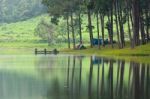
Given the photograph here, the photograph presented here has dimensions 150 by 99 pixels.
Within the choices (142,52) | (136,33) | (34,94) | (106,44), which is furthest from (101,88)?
(106,44)

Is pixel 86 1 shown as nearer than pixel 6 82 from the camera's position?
No

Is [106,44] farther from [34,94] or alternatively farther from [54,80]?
[34,94]

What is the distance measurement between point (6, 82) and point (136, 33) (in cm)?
5108

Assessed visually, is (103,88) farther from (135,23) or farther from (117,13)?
(117,13)

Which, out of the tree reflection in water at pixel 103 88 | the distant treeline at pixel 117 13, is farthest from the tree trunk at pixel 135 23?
the tree reflection in water at pixel 103 88

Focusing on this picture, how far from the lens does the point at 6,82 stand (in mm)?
31828

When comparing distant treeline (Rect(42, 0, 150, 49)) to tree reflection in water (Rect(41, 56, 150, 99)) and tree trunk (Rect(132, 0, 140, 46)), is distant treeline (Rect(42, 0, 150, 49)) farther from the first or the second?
tree reflection in water (Rect(41, 56, 150, 99))

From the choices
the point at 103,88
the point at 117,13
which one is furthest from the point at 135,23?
the point at 103,88

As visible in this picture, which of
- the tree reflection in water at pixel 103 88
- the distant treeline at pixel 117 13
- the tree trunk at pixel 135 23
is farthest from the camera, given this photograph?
the distant treeline at pixel 117 13

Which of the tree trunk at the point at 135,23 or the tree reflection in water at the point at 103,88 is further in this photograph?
A: the tree trunk at the point at 135,23

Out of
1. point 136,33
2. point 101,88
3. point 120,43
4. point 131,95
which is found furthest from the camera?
point 120,43

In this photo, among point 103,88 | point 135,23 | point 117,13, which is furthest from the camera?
point 117,13

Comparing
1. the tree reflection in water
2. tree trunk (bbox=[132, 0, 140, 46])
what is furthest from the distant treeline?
the tree reflection in water

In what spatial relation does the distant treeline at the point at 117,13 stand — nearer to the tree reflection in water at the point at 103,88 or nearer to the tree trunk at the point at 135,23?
the tree trunk at the point at 135,23
